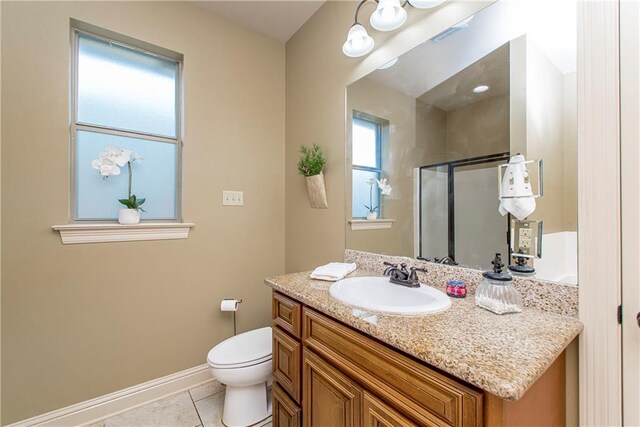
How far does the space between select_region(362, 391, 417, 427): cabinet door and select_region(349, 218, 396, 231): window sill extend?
2.84 feet

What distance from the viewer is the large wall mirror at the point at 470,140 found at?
0.86m

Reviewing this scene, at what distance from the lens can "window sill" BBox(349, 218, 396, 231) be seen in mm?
1482

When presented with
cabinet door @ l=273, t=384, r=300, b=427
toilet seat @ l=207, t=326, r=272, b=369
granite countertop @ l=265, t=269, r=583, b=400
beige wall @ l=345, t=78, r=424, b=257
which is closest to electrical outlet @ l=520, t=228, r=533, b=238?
granite countertop @ l=265, t=269, r=583, b=400

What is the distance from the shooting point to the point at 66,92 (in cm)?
149

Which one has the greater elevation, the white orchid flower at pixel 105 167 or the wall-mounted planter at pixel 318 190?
the white orchid flower at pixel 105 167

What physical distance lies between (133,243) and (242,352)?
97 centimetres

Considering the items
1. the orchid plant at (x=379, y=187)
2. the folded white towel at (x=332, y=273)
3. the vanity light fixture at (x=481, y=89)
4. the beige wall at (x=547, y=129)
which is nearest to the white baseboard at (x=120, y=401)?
the folded white towel at (x=332, y=273)

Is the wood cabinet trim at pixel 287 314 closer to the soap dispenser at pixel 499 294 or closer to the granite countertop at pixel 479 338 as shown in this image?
the granite countertop at pixel 479 338

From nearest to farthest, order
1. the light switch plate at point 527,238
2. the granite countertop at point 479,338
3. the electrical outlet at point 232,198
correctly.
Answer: the granite countertop at point 479,338 → the light switch plate at point 527,238 → the electrical outlet at point 232,198

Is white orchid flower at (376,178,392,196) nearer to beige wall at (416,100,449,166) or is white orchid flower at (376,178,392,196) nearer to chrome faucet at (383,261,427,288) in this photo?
beige wall at (416,100,449,166)

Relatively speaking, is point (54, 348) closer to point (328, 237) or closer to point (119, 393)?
point (119, 393)

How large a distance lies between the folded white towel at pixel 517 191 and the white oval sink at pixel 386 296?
41cm

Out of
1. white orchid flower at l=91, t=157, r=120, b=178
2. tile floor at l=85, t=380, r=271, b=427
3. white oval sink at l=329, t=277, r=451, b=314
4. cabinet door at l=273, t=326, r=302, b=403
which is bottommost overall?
tile floor at l=85, t=380, r=271, b=427

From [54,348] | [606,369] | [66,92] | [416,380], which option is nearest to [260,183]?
[66,92]
